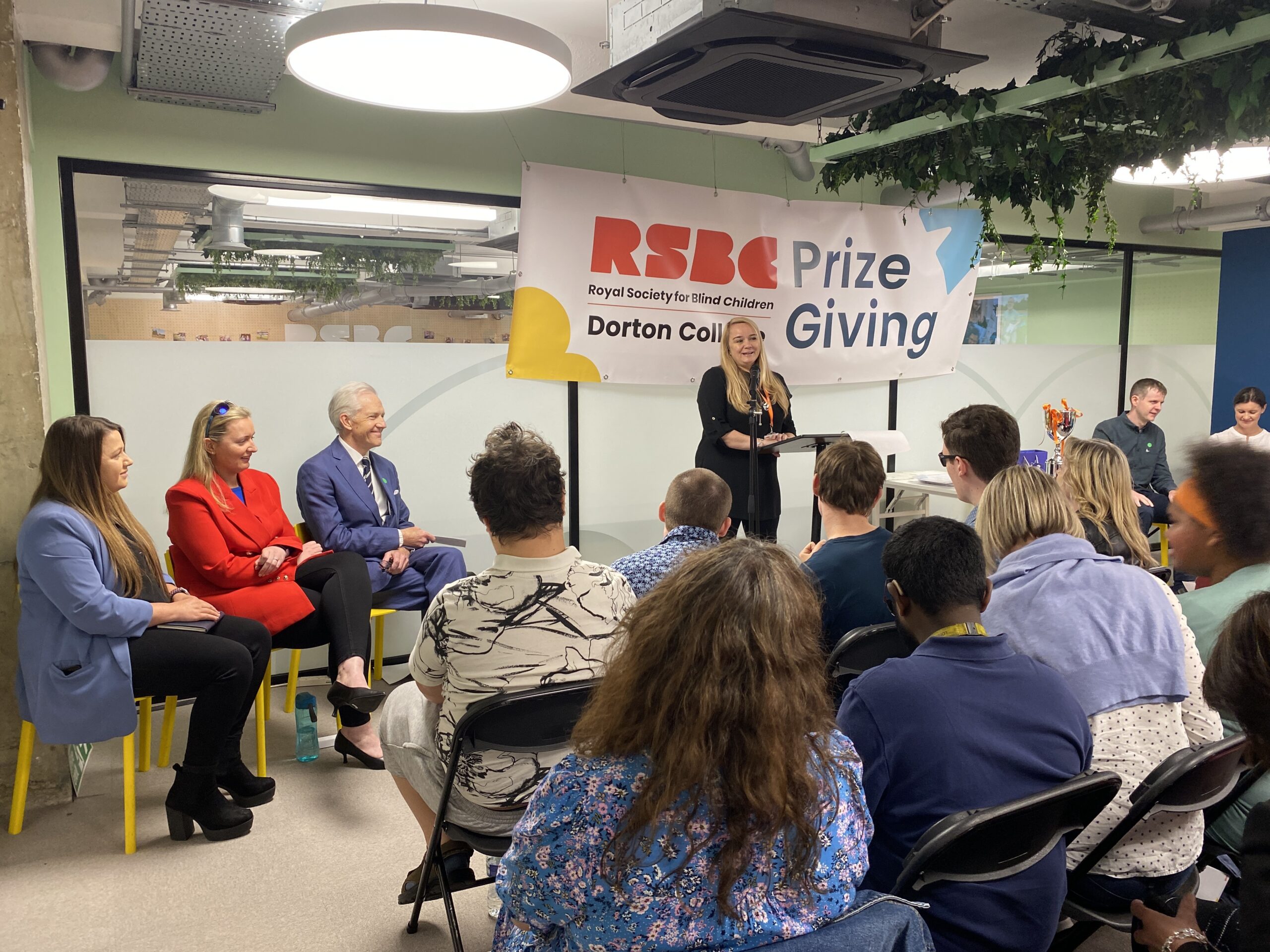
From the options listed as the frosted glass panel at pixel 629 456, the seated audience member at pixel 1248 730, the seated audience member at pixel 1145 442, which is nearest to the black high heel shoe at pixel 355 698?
the frosted glass panel at pixel 629 456

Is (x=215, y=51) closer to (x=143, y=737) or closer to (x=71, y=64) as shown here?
(x=71, y=64)

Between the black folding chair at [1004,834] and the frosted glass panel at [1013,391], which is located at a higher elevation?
the frosted glass panel at [1013,391]

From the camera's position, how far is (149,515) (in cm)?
385

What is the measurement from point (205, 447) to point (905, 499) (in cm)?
402

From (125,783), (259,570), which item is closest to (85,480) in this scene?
(259,570)

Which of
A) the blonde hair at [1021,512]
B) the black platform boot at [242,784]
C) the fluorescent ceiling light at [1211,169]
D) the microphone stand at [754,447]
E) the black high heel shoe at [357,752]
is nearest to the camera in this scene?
the blonde hair at [1021,512]

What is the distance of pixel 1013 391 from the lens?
20.0ft

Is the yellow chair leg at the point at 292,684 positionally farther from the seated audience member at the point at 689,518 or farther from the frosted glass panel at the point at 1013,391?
the frosted glass panel at the point at 1013,391

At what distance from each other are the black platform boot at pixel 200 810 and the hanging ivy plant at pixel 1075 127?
3.81 metres

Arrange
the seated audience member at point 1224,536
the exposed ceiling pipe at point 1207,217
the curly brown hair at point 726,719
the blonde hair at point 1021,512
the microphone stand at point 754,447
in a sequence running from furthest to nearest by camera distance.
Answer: the exposed ceiling pipe at point 1207,217 → the microphone stand at point 754,447 → the blonde hair at point 1021,512 → the seated audience member at point 1224,536 → the curly brown hair at point 726,719

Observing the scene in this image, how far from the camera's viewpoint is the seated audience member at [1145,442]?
572 centimetres

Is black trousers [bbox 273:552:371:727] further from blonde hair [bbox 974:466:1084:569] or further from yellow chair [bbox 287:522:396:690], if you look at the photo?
blonde hair [bbox 974:466:1084:569]

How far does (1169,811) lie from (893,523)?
416 cm

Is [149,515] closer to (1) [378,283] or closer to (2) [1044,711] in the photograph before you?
(1) [378,283]
